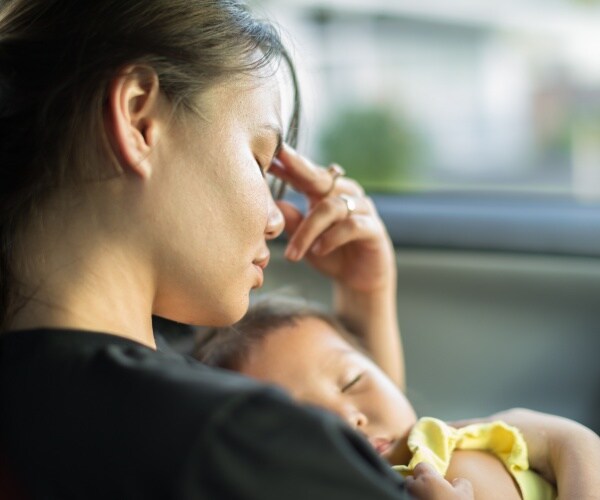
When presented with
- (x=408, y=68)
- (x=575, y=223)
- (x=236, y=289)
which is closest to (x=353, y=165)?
(x=408, y=68)

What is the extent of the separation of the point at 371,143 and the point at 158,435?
194 centimetres

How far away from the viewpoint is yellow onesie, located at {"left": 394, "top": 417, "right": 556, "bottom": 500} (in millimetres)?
Result: 1076

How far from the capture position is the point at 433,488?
892mm

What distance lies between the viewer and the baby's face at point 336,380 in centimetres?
118

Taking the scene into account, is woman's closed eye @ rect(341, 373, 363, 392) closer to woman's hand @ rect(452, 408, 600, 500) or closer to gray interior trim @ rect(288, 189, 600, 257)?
woman's hand @ rect(452, 408, 600, 500)

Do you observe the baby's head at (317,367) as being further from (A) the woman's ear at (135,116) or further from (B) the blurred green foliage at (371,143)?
(B) the blurred green foliage at (371,143)

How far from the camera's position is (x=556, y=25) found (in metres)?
2.23

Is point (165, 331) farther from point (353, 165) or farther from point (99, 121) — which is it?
point (353, 165)

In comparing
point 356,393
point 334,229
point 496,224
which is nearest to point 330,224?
point 334,229

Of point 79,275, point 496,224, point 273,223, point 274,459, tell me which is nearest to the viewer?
point 274,459

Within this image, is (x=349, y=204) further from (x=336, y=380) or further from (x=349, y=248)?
(x=336, y=380)

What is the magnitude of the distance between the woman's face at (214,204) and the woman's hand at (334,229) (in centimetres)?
30

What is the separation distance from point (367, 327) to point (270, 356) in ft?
0.74

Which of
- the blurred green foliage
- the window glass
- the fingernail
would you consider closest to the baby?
the fingernail
